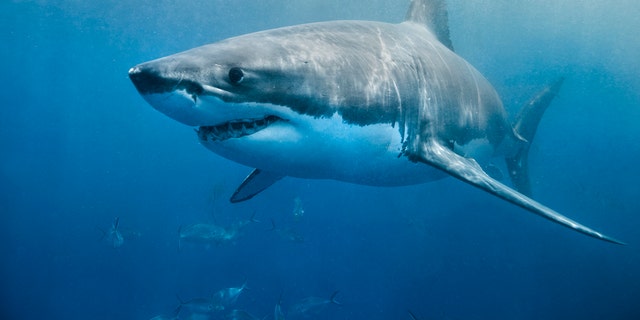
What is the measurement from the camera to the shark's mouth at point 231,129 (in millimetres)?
2256

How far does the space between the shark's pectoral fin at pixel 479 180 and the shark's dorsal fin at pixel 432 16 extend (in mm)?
2722

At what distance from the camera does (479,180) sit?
3160 mm

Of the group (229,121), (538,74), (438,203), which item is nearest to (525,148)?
(229,121)

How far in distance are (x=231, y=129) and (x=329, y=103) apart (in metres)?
0.70

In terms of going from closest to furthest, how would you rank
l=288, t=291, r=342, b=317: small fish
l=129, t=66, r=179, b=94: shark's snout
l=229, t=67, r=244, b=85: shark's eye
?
1. l=129, t=66, r=179, b=94: shark's snout
2. l=229, t=67, r=244, b=85: shark's eye
3. l=288, t=291, r=342, b=317: small fish

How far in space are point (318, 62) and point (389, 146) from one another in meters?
1.02

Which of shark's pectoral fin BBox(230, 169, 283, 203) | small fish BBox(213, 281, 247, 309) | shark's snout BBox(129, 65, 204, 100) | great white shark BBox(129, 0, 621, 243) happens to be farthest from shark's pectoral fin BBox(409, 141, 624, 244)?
small fish BBox(213, 281, 247, 309)

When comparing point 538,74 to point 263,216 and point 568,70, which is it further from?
point 263,216

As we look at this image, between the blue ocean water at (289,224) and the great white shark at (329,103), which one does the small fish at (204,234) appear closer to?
the blue ocean water at (289,224)

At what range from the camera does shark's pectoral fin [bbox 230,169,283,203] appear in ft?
14.2


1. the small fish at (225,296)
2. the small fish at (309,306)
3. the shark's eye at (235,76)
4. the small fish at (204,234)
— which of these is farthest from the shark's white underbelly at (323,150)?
the small fish at (204,234)

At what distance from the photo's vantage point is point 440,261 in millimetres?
21172

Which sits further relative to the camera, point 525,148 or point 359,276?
point 359,276

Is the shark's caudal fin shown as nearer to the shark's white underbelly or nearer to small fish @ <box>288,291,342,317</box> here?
the shark's white underbelly
